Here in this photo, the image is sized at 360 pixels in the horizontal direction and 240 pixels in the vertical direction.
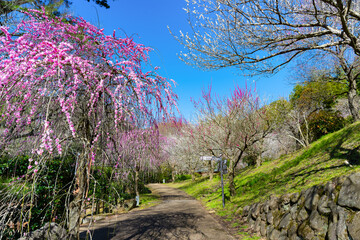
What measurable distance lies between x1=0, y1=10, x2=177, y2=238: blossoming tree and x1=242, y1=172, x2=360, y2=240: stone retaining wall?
3537 mm

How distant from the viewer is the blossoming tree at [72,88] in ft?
7.61

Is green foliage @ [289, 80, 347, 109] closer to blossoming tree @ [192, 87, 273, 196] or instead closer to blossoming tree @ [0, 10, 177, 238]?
blossoming tree @ [192, 87, 273, 196]

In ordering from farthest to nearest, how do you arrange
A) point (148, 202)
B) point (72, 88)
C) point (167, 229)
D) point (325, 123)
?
point (325, 123), point (148, 202), point (167, 229), point (72, 88)

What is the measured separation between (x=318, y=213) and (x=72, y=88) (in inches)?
198

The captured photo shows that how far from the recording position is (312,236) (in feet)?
12.7

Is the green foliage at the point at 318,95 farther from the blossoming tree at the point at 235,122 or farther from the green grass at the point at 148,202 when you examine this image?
the green grass at the point at 148,202

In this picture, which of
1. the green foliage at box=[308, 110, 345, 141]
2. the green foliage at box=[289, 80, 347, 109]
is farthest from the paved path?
the green foliage at box=[289, 80, 347, 109]

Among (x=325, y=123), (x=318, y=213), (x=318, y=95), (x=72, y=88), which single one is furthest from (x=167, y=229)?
(x=318, y=95)

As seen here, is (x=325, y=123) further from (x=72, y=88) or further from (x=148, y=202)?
(x=72, y=88)

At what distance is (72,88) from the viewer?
264cm

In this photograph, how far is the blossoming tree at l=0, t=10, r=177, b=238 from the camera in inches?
91.4

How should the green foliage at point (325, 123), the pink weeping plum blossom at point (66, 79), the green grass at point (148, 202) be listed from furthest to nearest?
the green foliage at point (325, 123) < the green grass at point (148, 202) < the pink weeping plum blossom at point (66, 79)

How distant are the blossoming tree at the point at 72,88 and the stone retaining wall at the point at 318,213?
354 cm

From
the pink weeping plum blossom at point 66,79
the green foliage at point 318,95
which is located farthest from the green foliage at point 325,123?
the pink weeping plum blossom at point 66,79
